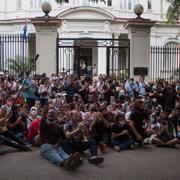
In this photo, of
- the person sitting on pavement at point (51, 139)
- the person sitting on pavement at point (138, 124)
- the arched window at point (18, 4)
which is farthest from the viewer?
the arched window at point (18, 4)

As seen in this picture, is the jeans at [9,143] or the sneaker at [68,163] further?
the jeans at [9,143]

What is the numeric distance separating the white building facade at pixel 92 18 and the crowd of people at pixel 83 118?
23.8 meters

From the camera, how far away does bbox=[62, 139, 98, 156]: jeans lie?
13190mm

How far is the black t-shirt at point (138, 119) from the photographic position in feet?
51.7

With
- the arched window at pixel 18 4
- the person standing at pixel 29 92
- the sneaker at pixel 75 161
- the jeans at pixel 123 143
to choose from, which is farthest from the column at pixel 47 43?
the arched window at pixel 18 4

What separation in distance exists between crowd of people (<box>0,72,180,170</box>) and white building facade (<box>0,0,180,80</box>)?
2381 cm

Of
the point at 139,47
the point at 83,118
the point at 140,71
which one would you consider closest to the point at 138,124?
the point at 83,118

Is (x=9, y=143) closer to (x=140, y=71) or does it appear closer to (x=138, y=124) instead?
(x=138, y=124)

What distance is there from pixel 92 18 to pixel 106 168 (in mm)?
34821

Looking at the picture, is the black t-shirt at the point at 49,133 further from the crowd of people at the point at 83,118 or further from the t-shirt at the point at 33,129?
the t-shirt at the point at 33,129

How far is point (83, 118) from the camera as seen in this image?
608 inches

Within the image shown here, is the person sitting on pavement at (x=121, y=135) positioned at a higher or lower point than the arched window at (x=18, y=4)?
lower

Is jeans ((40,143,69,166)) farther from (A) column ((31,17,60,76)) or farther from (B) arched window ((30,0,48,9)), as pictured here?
(B) arched window ((30,0,48,9))

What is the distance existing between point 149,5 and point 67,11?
355 inches
